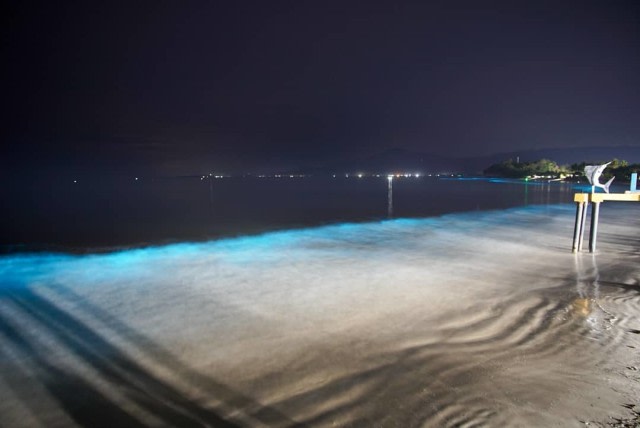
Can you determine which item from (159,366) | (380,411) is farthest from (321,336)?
(159,366)

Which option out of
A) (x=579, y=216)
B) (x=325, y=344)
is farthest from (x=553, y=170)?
(x=325, y=344)

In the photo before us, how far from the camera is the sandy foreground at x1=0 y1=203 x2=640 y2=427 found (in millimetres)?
3525

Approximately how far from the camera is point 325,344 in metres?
5.00

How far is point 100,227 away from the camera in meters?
21.8

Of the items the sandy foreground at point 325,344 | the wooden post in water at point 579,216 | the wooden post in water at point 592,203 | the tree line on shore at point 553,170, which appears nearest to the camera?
the sandy foreground at point 325,344

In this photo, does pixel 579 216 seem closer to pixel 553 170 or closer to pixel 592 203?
pixel 592 203

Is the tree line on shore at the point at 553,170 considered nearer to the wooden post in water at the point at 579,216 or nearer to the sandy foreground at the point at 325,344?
the wooden post in water at the point at 579,216

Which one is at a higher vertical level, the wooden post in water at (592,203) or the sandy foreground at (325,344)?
the wooden post in water at (592,203)

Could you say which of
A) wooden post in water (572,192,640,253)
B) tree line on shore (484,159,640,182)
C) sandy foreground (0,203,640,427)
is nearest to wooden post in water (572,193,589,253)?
wooden post in water (572,192,640,253)

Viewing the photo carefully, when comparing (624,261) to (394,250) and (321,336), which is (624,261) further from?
(321,336)

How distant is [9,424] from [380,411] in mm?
3728

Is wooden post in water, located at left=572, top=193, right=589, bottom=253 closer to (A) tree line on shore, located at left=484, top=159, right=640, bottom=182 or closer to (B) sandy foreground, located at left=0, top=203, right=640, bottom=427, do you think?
(B) sandy foreground, located at left=0, top=203, right=640, bottom=427

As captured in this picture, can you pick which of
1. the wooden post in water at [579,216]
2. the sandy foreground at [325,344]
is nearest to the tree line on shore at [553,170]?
the wooden post in water at [579,216]

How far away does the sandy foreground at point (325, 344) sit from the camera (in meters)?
3.53
